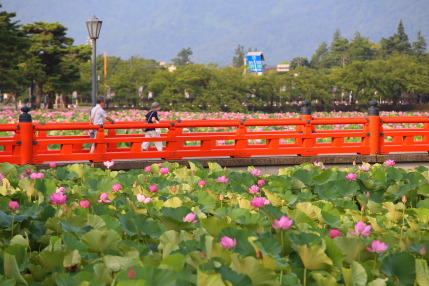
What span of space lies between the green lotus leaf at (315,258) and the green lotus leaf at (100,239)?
3.57ft

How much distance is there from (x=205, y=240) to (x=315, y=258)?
66 cm

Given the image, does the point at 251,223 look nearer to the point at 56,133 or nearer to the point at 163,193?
the point at 163,193

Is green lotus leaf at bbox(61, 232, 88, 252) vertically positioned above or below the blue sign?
below

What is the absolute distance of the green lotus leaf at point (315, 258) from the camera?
12.2 feet

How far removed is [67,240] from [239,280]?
1.33 m

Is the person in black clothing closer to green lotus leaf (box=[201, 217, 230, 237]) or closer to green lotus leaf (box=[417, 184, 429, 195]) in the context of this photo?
green lotus leaf (box=[417, 184, 429, 195])

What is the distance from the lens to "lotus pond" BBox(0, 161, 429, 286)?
143 inches

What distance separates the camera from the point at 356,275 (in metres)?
3.71

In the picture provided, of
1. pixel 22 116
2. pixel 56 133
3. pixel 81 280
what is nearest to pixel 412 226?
pixel 81 280

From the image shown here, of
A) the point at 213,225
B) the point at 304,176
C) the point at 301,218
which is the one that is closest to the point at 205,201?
the point at 301,218

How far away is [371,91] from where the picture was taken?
70.2 metres

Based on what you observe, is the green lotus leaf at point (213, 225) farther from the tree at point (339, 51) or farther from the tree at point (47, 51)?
the tree at point (339, 51)

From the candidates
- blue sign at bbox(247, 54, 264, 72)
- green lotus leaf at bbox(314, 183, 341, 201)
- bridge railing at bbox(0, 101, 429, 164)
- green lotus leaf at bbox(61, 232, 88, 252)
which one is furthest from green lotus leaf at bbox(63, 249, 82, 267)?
blue sign at bbox(247, 54, 264, 72)

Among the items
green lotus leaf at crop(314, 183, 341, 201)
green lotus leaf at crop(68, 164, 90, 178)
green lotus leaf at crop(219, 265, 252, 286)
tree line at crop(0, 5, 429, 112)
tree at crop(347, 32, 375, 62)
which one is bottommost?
green lotus leaf at crop(314, 183, 341, 201)
